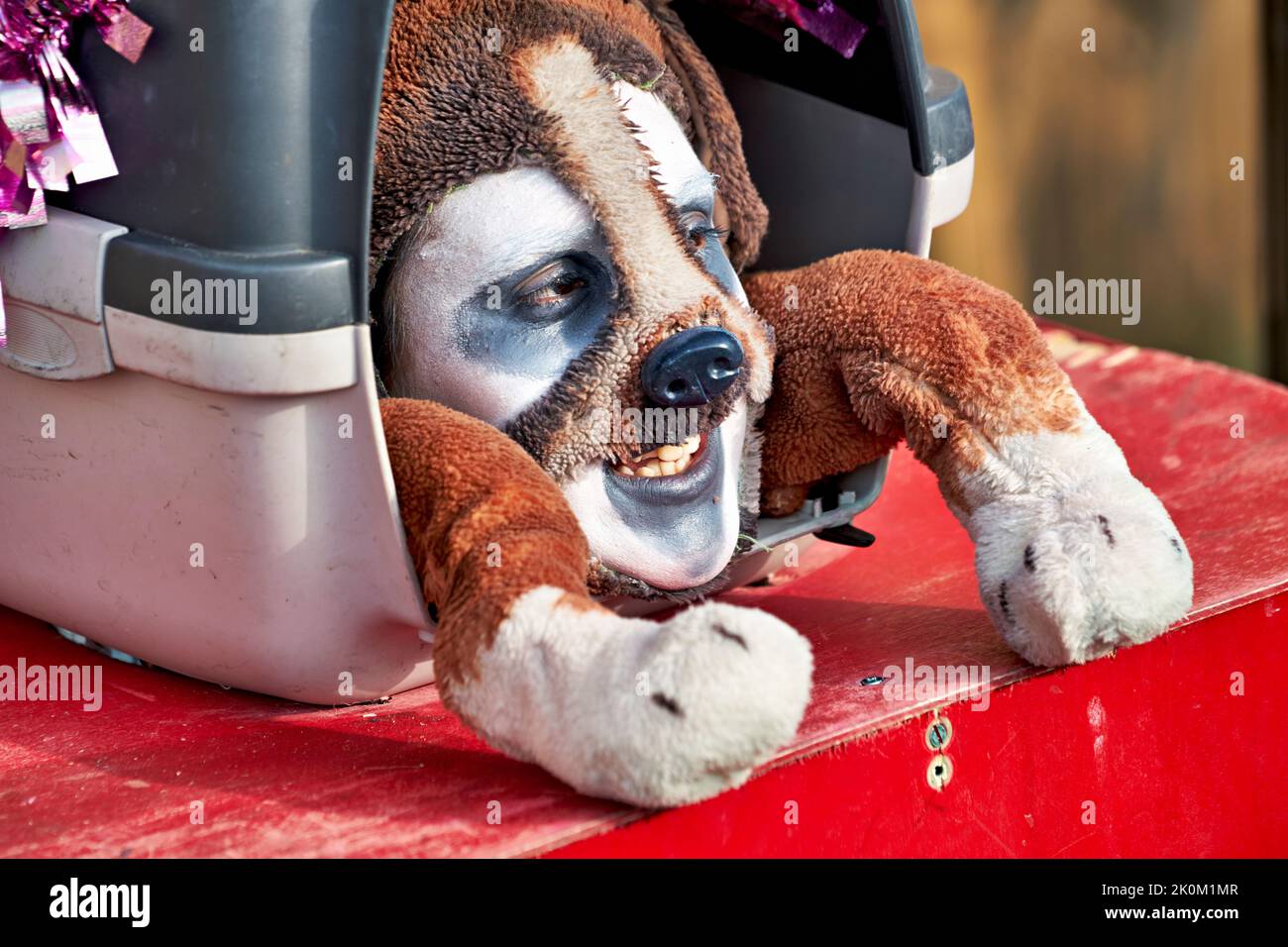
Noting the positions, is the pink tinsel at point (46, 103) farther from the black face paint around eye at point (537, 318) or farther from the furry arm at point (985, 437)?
the furry arm at point (985, 437)

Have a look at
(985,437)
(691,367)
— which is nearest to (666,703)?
(691,367)

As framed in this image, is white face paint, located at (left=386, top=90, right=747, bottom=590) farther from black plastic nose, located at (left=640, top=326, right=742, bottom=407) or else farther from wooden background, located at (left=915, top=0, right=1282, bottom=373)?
wooden background, located at (left=915, top=0, right=1282, bottom=373)

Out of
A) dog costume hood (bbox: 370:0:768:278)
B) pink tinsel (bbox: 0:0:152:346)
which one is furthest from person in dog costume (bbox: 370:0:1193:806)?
pink tinsel (bbox: 0:0:152:346)

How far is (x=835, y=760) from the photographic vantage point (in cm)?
103

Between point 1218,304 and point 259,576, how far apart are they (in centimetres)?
247

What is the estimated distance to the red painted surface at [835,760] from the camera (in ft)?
3.20

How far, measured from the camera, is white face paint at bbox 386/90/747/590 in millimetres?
1127

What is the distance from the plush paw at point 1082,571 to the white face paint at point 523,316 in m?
0.25

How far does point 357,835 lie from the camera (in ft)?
3.14

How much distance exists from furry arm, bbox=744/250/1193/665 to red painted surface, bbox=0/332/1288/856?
0.26 ft

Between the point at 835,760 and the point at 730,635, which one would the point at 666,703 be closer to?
the point at 730,635

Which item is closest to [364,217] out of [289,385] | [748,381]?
[289,385]

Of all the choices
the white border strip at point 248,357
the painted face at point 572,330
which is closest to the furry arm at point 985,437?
the painted face at point 572,330

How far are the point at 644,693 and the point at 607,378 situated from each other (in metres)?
0.32
